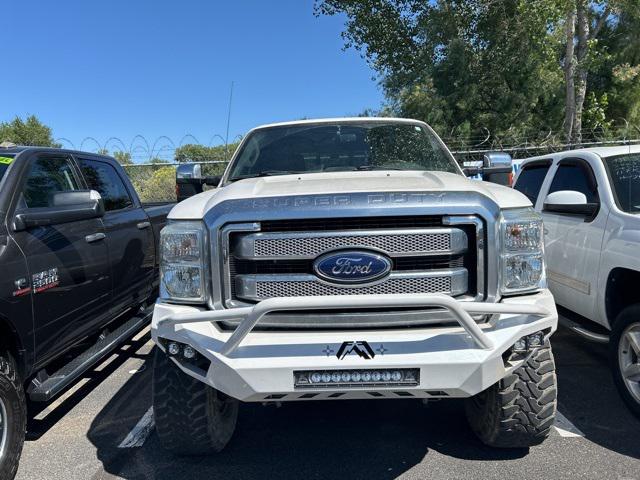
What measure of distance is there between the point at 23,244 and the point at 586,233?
417 cm

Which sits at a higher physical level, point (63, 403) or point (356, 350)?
point (356, 350)

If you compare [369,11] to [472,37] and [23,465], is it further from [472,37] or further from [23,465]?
[23,465]

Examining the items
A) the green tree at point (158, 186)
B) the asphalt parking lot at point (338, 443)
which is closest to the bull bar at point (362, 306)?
the asphalt parking lot at point (338, 443)

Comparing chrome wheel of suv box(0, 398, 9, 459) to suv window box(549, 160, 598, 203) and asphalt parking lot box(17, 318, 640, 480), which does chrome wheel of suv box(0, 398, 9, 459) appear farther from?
suv window box(549, 160, 598, 203)

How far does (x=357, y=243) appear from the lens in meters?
2.56

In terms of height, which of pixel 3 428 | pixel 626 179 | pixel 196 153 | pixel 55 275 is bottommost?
pixel 3 428

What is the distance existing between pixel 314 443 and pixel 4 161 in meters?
2.92

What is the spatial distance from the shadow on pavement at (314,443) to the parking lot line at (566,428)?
449 mm

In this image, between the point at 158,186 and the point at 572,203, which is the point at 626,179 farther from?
the point at 158,186

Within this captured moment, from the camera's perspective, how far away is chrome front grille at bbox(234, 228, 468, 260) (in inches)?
101

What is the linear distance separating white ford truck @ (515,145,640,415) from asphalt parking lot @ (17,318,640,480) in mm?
427

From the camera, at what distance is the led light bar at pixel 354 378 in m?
2.44

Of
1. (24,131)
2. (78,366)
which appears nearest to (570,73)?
(78,366)

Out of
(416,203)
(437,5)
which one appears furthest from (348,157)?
(437,5)
